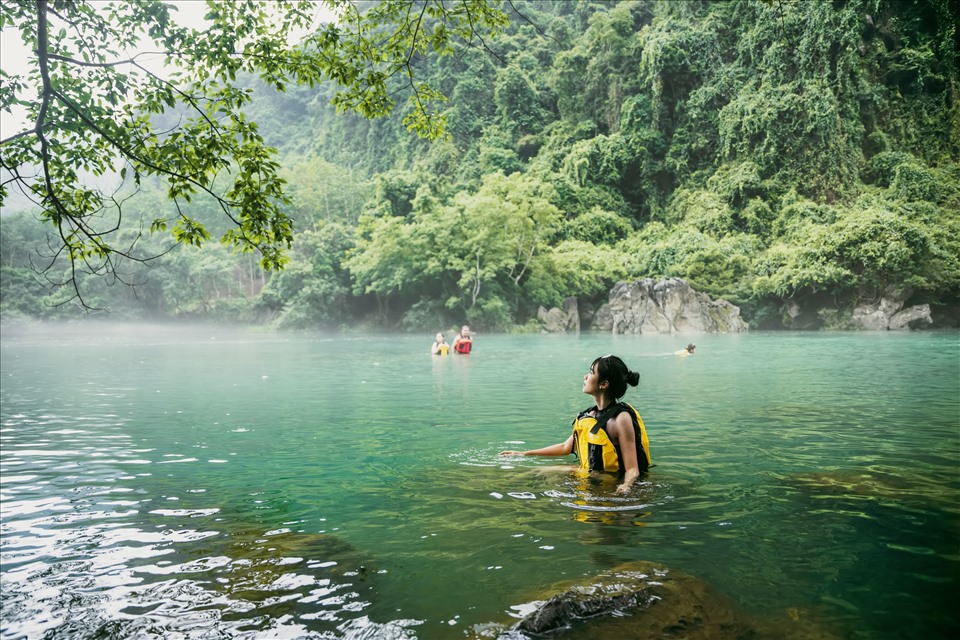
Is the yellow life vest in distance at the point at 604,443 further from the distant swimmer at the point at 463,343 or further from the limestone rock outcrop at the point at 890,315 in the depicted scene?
the limestone rock outcrop at the point at 890,315

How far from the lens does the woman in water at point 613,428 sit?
17.6 feet

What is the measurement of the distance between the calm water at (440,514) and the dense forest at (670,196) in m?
28.9

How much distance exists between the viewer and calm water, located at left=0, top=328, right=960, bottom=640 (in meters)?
3.40

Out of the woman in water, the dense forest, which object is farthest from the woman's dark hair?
the dense forest

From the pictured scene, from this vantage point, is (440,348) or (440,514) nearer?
(440,514)

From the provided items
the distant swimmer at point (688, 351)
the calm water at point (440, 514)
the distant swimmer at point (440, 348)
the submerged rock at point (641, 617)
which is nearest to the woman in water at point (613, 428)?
the calm water at point (440, 514)

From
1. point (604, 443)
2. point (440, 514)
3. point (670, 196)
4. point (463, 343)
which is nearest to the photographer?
point (440, 514)

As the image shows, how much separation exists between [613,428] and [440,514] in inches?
60.3

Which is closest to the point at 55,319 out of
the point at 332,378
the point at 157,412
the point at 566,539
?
the point at 332,378

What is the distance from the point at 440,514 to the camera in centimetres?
512

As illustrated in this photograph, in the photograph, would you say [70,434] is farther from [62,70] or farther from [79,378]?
[79,378]

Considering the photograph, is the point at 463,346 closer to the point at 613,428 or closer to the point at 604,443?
the point at 604,443

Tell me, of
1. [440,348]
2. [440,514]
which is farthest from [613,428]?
[440,348]

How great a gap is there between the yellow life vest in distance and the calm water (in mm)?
271
